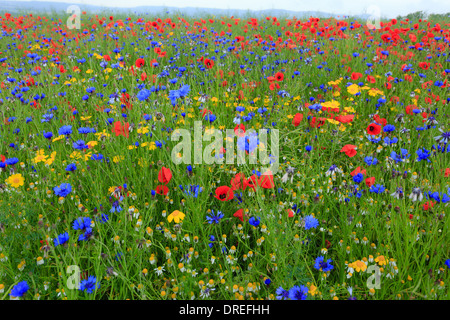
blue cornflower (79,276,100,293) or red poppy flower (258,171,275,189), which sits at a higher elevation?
red poppy flower (258,171,275,189)

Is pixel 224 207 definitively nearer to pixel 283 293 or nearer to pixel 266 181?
pixel 266 181

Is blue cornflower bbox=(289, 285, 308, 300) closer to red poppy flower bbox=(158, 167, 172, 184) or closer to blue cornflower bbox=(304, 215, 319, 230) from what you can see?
blue cornflower bbox=(304, 215, 319, 230)

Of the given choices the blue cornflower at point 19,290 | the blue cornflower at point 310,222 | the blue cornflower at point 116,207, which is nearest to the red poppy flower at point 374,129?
the blue cornflower at point 310,222

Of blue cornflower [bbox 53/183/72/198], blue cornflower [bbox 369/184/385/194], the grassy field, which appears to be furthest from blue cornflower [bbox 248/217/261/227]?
blue cornflower [bbox 53/183/72/198]

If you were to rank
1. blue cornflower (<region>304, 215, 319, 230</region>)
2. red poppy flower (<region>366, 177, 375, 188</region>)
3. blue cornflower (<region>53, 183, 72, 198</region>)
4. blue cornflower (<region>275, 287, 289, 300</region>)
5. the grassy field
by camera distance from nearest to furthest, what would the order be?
blue cornflower (<region>275, 287, 289, 300</region>), the grassy field, blue cornflower (<region>304, 215, 319, 230</region>), blue cornflower (<region>53, 183, 72, 198</region>), red poppy flower (<region>366, 177, 375, 188</region>)

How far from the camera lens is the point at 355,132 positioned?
9.67ft

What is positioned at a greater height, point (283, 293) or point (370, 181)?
point (370, 181)

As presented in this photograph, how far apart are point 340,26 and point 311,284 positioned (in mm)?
5260

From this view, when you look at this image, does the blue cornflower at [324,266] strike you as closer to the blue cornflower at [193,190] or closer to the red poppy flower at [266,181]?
the red poppy flower at [266,181]

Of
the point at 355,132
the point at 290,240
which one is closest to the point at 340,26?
the point at 355,132

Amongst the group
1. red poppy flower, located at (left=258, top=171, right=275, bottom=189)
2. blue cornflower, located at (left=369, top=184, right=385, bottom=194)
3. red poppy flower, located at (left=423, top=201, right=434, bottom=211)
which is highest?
red poppy flower, located at (left=258, top=171, right=275, bottom=189)

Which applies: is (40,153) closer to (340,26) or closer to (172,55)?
(172,55)

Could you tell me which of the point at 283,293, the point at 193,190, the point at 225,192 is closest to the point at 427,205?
the point at 283,293

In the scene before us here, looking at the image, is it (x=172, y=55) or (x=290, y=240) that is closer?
(x=290, y=240)
